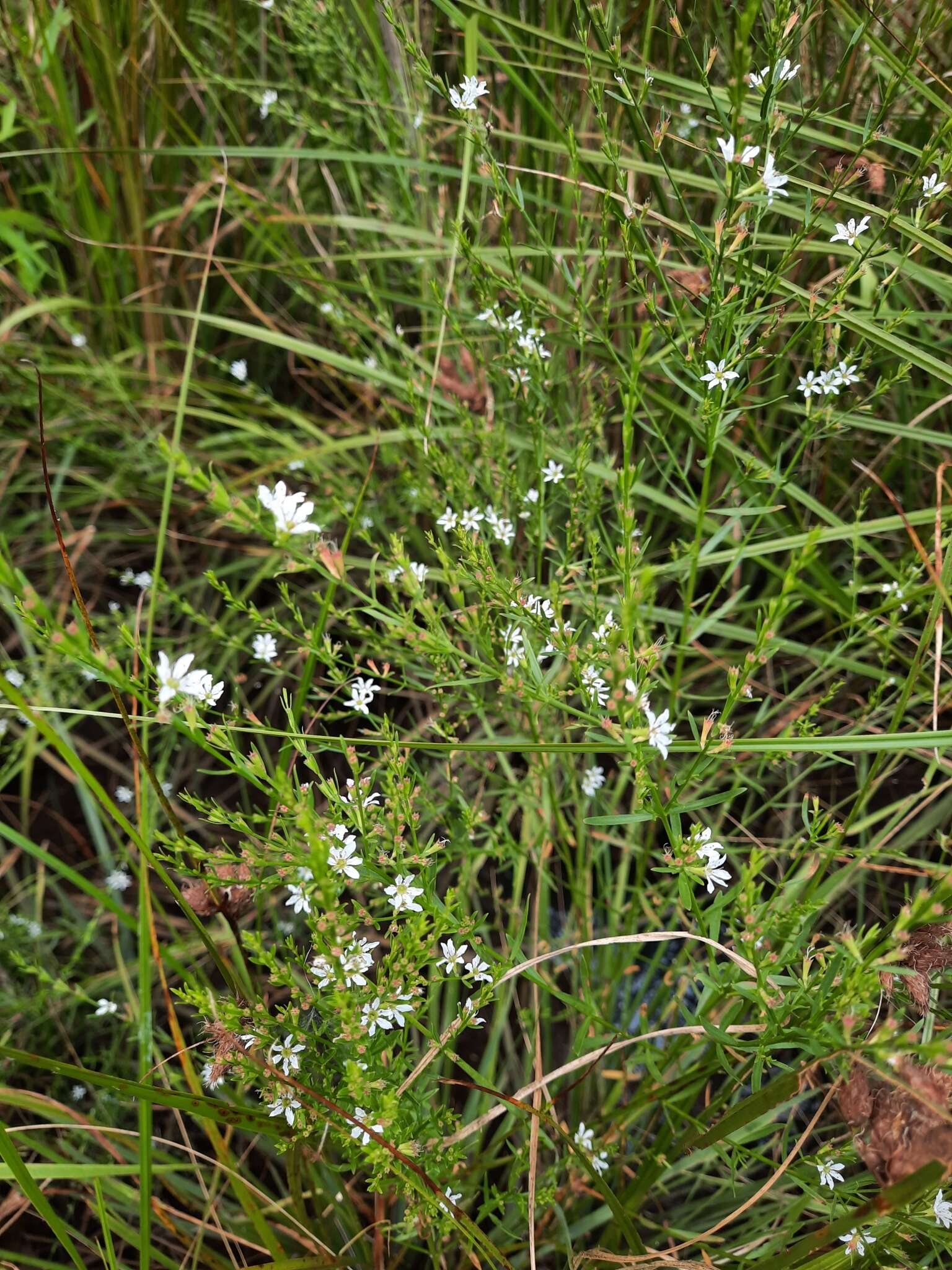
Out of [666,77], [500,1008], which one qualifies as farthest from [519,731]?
[666,77]

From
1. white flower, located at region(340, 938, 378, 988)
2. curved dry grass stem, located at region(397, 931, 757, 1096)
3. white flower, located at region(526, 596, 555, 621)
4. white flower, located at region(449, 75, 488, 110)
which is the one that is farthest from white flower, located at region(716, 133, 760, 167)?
white flower, located at region(340, 938, 378, 988)

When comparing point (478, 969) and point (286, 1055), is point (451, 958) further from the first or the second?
point (286, 1055)

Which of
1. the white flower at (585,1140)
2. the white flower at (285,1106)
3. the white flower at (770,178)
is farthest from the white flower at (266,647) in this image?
the white flower at (770,178)

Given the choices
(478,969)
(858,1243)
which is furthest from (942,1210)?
(478,969)

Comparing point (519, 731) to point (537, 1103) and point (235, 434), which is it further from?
point (235, 434)

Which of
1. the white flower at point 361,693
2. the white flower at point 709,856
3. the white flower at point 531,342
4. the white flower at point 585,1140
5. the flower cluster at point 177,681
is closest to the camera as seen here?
the flower cluster at point 177,681

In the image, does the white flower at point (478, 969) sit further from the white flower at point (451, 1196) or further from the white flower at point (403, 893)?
the white flower at point (451, 1196)
